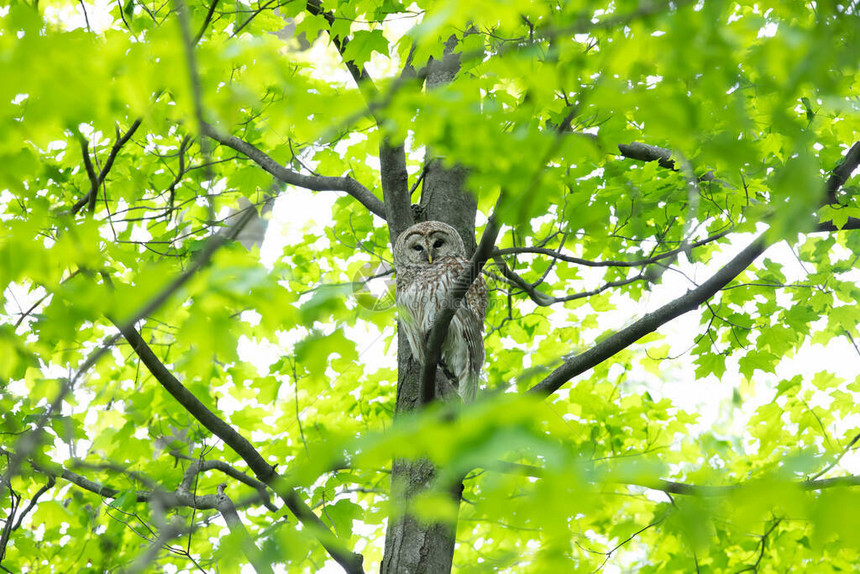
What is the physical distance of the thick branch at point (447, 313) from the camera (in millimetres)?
2400

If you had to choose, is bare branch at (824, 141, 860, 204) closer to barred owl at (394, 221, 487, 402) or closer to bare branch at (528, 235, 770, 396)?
bare branch at (528, 235, 770, 396)

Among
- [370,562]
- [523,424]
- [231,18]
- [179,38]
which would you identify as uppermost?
[231,18]

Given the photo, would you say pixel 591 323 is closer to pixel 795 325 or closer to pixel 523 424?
pixel 795 325

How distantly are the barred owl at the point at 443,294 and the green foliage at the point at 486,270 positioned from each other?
8.3 inches

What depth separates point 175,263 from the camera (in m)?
4.14

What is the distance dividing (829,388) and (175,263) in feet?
14.7

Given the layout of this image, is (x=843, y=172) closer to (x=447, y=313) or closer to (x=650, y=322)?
(x=650, y=322)

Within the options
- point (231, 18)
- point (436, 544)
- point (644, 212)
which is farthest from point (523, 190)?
point (231, 18)

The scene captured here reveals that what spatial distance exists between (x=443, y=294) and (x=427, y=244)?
1.03ft

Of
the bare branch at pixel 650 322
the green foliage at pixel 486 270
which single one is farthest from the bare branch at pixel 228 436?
the bare branch at pixel 650 322

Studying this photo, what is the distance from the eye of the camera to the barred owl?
398cm

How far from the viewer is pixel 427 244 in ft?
13.6

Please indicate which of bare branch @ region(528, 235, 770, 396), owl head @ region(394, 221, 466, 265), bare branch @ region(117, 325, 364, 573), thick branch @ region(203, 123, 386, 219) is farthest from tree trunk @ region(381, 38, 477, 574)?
bare branch @ region(528, 235, 770, 396)

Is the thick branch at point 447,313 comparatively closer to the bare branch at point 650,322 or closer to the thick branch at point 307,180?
the bare branch at point 650,322
